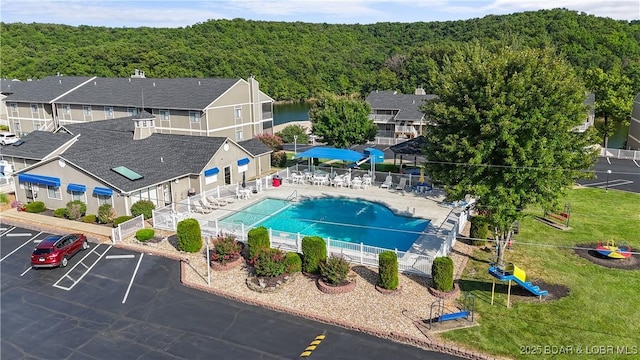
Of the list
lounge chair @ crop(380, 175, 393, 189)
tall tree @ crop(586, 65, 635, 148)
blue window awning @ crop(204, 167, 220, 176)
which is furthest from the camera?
tall tree @ crop(586, 65, 635, 148)

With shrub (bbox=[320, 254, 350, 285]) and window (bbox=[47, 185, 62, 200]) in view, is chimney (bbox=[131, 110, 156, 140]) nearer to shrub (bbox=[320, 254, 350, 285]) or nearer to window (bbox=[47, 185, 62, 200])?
window (bbox=[47, 185, 62, 200])

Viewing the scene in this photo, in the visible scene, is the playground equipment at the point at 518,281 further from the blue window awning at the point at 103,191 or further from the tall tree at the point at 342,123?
the tall tree at the point at 342,123

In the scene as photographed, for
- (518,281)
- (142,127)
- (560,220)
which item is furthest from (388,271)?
(142,127)

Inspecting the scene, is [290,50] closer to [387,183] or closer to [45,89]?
[45,89]

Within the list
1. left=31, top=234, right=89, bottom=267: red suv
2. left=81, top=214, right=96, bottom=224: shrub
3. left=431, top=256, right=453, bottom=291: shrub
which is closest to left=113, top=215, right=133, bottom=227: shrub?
left=81, top=214, right=96, bottom=224: shrub

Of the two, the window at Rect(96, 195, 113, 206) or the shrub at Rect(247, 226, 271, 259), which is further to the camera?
the window at Rect(96, 195, 113, 206)

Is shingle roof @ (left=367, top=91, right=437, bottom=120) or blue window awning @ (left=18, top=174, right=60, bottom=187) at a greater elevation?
shingle roof @ (left=367, top=91, right=437, bottom=120)

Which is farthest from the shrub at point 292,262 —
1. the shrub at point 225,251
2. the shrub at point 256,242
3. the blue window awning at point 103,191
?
the blue window awning at point 103,191
